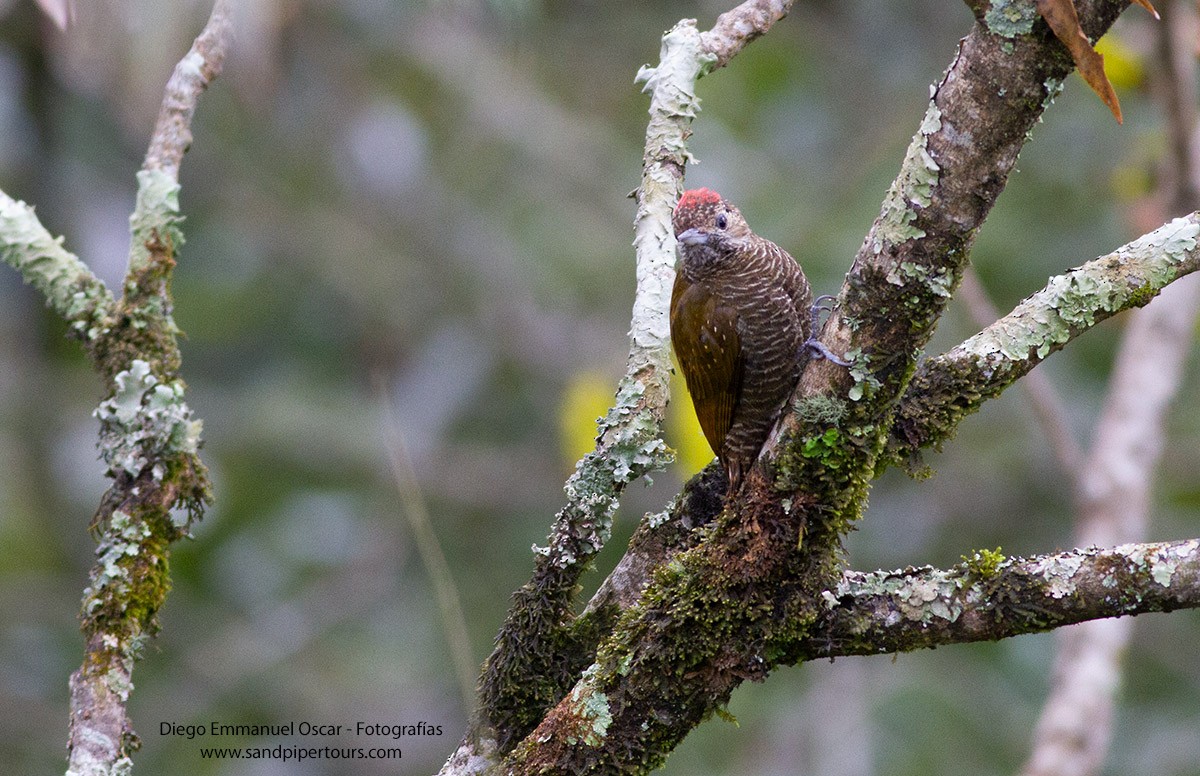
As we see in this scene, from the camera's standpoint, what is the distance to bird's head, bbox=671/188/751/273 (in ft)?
9.62

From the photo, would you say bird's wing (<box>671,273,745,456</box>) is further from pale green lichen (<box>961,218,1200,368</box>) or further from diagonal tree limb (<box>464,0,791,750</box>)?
pale green lichen (<box>961,218,1200,368</box>)

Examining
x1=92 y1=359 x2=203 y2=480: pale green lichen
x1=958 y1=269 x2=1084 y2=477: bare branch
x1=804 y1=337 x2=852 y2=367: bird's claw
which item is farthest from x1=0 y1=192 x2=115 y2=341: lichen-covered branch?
x1=958 y1=269 x2=1084 y2=477: bare branch

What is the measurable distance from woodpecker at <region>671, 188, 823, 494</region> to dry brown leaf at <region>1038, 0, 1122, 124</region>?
47.3 inches

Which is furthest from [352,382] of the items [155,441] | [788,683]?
[155,441]

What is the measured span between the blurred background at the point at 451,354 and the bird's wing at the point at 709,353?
7.86 feet

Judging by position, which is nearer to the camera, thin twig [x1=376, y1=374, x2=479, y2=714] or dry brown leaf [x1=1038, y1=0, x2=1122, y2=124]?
dry brown leaf [x1=1038, y1=0, x2=1122, y2=124]

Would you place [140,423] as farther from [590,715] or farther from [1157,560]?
[1157,560]

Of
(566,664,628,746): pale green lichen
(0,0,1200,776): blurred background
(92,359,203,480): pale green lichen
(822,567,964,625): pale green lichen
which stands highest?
(0,0,1200,776): blurred background

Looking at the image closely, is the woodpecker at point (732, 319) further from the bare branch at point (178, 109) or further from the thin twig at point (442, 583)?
the bare branch at point (178, 109)

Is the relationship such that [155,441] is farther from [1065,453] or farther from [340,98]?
[340,98]

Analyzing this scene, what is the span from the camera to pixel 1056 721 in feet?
12.4

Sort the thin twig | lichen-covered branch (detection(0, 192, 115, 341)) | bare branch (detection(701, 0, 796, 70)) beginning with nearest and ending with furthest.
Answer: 1. the thin twig
2. lichen-covered branch (detection(0, 192, 115, 341))
3. bare branch (detection(701, 0, 796, 70))

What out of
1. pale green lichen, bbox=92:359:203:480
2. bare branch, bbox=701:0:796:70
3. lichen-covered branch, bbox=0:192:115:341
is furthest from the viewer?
bare branch, bbox=701:0:796:70

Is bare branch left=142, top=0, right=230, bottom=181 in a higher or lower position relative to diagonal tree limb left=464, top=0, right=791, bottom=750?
higher
